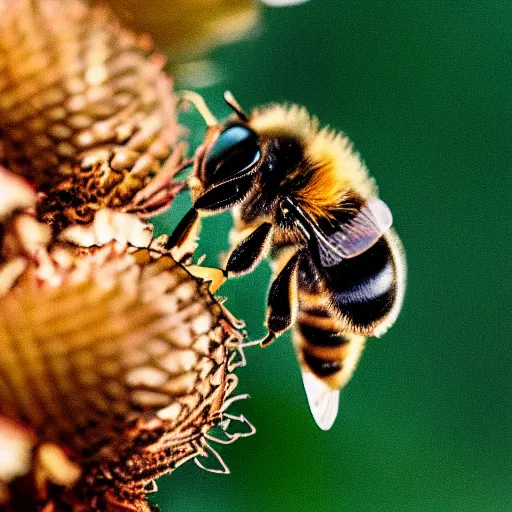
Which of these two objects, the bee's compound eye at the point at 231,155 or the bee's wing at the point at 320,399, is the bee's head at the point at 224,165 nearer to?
the bee's compound eye at the point at 231,155

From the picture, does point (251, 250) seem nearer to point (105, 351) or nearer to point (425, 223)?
point (105, 351)

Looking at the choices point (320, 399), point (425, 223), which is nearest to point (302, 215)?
point (320, 399)

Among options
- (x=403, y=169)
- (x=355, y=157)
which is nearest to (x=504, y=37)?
(x=403, y=169)

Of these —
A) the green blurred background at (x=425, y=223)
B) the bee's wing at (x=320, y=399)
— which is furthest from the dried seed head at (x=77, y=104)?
the green blurred background at (x=425, y=223)

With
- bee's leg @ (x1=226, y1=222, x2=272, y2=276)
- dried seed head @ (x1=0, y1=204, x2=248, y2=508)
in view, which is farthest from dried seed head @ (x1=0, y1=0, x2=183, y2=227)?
bee's leg @ (x1=226, y1=222, x2=272, y2=276)

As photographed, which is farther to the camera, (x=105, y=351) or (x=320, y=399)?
(x=320, y=399)

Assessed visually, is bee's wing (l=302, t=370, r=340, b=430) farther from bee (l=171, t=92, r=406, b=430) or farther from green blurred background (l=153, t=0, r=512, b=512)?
green blurred background (l=153, t=0, r=512, b=512)
